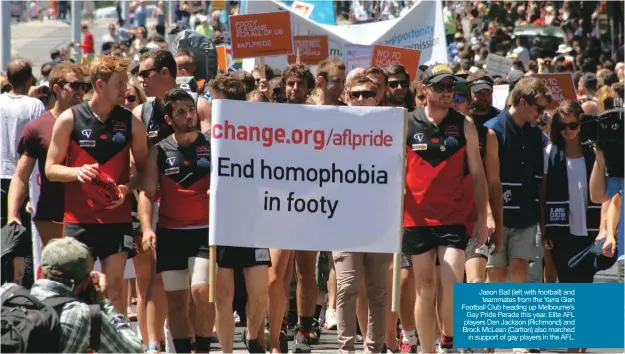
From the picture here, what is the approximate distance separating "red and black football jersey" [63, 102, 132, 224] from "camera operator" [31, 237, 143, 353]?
6.24 feet

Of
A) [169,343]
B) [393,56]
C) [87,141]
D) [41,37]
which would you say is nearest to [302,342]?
[169,343]

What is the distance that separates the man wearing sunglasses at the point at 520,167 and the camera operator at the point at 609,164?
1378mm

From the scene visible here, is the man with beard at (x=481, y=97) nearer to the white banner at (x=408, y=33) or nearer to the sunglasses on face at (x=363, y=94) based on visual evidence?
the sunglasses on face at (x=363, y=94)

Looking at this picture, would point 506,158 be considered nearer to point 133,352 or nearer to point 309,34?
point 133,352

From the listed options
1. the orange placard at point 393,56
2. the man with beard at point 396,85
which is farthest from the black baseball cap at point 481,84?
the orange placard at point 393,56

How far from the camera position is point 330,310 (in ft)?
38.5

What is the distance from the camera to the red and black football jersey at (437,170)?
30.5 feet

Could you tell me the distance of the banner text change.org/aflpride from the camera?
28.4 feet

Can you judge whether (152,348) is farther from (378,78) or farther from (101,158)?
(378,78)

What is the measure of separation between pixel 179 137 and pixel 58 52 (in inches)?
532

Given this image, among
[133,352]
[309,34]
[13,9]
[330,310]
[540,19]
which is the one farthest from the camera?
[13,9]

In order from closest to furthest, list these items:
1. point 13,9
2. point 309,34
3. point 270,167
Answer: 1. point 270,167
2. point 309,34
3. point 13,9

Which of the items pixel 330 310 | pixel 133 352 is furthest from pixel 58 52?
pixel 133 352

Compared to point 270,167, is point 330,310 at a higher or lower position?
lower
